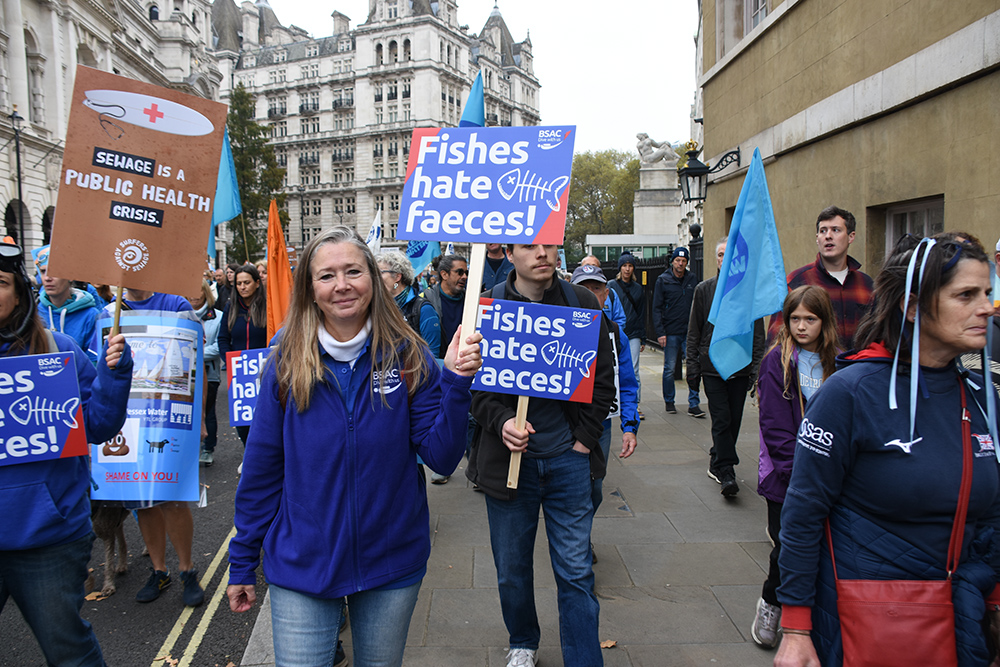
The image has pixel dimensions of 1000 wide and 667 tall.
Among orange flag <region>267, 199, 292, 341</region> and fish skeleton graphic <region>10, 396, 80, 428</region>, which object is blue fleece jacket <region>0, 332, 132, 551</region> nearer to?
fish skeleton graphic <region>10, 396, 80, 428</region>

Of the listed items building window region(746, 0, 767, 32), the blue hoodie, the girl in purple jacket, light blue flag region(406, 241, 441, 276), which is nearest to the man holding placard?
the girl in purple jacket

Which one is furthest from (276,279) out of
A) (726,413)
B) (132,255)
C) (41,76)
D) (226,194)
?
(41,76)

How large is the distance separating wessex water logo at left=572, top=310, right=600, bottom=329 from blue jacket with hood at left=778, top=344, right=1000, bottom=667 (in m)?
1.17

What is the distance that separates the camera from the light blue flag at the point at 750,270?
15.6 feet

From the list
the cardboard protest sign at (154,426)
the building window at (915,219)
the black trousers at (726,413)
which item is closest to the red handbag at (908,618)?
the cardboard protest sign at (154,426)

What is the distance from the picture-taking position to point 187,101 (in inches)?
118

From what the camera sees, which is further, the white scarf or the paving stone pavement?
the paving stone pavement

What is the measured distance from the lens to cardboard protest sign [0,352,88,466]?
2.51 meters

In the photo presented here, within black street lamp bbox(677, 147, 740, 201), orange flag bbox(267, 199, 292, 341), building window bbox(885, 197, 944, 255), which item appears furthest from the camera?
black street lamp bbox(677, 147, 740, 201)

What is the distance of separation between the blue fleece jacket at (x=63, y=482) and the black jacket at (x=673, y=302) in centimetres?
782

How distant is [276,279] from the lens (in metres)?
5.20

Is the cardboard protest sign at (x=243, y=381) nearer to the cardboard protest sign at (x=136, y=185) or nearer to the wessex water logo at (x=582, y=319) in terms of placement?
the cardboard protest sign at (x=136, y=185)

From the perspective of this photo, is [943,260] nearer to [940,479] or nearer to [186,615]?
[940,479]

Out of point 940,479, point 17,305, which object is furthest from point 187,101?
point 940,479
